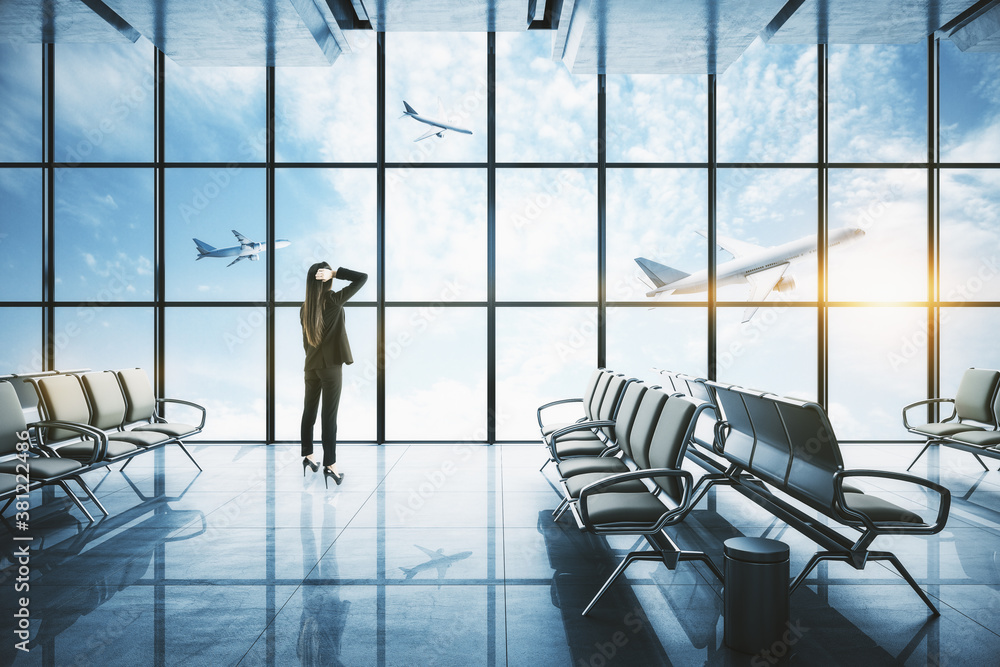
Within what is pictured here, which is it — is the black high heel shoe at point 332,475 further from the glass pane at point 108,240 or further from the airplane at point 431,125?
the airplane at point 431,125

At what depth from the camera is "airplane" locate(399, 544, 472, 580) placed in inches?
106

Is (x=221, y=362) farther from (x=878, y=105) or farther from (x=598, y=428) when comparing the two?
(x=878, y=105)

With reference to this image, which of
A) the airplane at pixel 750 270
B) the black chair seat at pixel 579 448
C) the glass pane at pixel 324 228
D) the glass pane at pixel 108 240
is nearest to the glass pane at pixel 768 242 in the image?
the airplane at pixel 750 270

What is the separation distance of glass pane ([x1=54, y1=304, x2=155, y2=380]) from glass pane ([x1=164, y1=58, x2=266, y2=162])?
6.38 feet

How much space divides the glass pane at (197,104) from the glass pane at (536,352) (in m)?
3.56

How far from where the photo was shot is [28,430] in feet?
12.0

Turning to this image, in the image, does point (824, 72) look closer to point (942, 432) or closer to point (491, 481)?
point (942, 432)

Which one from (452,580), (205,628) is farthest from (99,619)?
(452,580)

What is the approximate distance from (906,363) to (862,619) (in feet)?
16.1

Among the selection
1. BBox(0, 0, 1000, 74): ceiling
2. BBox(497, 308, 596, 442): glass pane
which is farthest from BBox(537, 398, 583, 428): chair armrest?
BBox(0, 0, 1000, 74): ceiling

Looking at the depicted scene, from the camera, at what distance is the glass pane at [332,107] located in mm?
5812

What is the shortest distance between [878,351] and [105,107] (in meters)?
9.36

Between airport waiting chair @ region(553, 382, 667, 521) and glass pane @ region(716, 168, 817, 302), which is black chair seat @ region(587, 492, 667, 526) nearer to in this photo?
airport waiting chair @ region(553, 382, 667, 521)

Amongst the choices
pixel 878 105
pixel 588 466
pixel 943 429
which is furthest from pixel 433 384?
pixel 878 105
